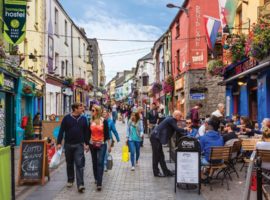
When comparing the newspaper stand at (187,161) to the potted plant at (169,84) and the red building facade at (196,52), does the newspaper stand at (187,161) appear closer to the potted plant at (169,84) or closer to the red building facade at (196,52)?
the red building facade at (196,52)

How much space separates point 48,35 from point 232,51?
13.9 metres

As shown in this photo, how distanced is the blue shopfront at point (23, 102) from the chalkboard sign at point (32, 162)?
9.99 metres

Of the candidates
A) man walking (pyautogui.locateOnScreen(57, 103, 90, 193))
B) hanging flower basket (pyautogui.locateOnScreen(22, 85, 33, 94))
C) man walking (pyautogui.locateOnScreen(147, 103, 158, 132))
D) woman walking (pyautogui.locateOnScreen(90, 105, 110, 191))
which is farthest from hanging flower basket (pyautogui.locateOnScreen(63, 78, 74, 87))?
man walking (pyautogui.locateOnScreen(57, 103, 90, 193))

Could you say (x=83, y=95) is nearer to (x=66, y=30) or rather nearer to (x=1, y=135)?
(x=66, y=30)

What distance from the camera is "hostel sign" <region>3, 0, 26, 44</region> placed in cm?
1670

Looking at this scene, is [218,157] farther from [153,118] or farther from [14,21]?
[153,118]

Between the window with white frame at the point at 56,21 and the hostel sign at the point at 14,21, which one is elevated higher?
the window with white frame at the point at 56,21

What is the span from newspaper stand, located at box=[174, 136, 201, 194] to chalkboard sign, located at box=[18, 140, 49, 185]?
312 cm

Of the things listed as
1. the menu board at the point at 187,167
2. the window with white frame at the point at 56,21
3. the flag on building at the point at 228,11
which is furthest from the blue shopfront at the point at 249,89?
the window with white frame at the point at 56,21

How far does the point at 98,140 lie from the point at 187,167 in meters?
1.99

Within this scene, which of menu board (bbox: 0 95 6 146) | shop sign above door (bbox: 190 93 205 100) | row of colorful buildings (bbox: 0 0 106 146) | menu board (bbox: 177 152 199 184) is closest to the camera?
menu board (bbox: 177 152 199 184)

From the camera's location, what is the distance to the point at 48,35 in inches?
1104

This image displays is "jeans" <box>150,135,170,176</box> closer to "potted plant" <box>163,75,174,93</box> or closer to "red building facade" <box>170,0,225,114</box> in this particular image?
"red building facade" <box>170,0,225,114</box>

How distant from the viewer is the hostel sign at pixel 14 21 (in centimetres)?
1670
